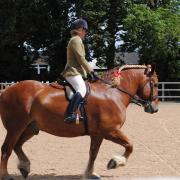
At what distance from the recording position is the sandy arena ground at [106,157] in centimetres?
805

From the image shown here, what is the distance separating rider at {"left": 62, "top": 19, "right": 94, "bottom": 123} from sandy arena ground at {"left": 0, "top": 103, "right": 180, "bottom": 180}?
4.19 feet

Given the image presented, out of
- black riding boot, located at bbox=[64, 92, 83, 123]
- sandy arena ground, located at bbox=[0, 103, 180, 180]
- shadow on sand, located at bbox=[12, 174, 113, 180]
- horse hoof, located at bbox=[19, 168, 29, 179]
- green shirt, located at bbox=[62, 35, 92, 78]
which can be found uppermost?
green shirt, located at bbox=[62, 35, 92, 78]

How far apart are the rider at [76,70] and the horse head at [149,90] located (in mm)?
982

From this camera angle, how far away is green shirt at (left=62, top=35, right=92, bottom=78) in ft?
24.8

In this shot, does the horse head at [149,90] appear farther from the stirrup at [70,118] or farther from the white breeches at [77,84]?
the stirrup at [70,118]

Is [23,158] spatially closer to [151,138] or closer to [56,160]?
[56,160]

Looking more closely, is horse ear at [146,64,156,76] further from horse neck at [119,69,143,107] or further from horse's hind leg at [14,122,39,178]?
horse's hind leg at [14,122,39,178]

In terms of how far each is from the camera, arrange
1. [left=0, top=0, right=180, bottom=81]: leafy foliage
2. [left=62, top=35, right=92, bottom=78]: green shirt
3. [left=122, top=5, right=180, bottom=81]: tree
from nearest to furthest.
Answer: [left=62, top=35, right=92, bottom=78]: green shirt
[left=122, top=5, right=180, bottom=81]: tree
[left=0, top=0, right=180, bottom=81]: leafy foliage

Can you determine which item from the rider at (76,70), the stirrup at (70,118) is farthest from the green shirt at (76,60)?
the stirrup at (70,118)

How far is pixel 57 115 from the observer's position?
7.57 metres

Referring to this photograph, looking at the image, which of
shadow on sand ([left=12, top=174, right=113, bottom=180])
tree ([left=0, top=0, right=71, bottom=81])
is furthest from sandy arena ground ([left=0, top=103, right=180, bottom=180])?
tree ([left=0, top=0, right=71, bottom=81])

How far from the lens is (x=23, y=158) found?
26.1 ft

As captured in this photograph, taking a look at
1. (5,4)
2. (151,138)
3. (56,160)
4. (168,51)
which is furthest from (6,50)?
(56,160)

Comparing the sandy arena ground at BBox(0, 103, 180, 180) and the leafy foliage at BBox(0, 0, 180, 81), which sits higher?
the leafy foliage at BBox(0, 0, 180, 81)
